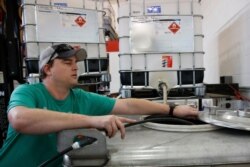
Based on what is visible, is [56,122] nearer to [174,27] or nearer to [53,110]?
[53,110]

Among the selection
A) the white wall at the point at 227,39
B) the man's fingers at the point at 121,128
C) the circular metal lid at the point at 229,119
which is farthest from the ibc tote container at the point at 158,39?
the man's fingers at the point at 121,128

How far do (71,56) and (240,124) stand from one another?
0.88m

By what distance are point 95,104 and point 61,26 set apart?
78 centimetres

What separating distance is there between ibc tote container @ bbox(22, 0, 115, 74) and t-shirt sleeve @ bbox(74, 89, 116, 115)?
0.59 meters

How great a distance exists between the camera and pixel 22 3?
73.7 inches

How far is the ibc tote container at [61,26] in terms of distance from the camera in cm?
185

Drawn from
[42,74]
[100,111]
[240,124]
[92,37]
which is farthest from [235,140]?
[92,37]

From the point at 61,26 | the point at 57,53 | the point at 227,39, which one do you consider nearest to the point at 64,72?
the point at 57,53

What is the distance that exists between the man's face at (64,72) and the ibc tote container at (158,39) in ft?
1.95

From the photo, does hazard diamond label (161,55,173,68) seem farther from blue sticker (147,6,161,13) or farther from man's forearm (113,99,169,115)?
man's forearm (113,99,169,115)

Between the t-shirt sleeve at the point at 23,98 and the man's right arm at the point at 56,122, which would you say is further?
the t-shirt sleeve at the point at 23,98

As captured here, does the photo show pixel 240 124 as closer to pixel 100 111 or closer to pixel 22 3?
pixel 100 111

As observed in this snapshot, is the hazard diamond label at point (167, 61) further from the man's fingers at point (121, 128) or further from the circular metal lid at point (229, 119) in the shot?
the man's fingers at point (121, 128)

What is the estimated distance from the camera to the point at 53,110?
49.1 inches
